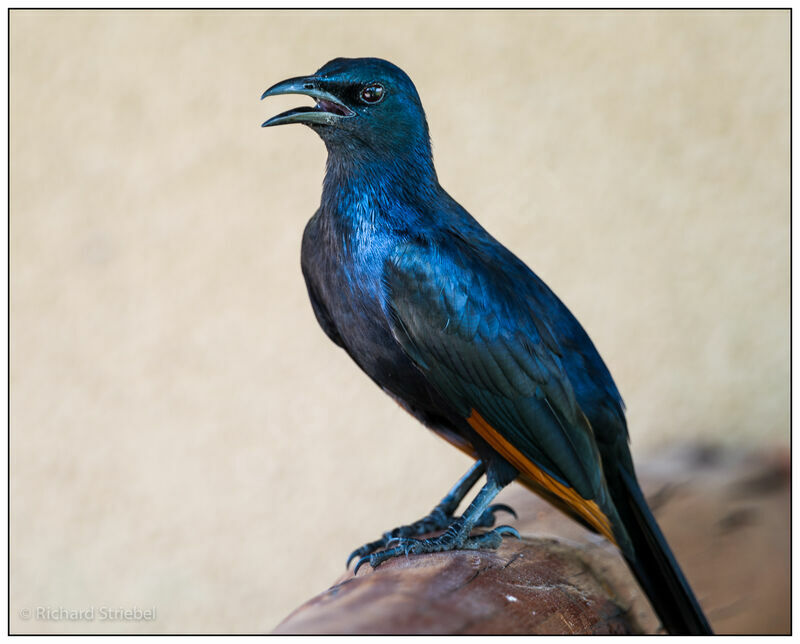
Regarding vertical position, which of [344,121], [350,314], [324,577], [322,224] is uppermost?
[344,121]

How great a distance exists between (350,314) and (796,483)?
4.29 feet

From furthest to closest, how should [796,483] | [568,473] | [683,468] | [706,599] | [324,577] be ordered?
[324,577]
[683,468]
[796,483]
[706,599]
[568,473]

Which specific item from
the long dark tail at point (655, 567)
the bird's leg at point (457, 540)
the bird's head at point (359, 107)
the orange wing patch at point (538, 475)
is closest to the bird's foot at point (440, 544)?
the bird's leg at point (457, 540)

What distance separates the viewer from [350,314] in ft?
5.07

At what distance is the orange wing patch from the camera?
→ 5.07ft

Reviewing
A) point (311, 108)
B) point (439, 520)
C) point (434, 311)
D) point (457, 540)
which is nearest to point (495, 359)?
point (434, 311)

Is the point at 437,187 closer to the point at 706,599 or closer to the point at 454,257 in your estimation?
the point at 454,257

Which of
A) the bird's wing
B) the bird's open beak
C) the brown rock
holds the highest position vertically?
the bird's open beak

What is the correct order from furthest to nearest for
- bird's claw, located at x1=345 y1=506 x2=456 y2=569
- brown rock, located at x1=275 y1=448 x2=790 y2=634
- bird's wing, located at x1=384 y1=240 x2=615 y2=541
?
bird's claw, located at x1=345 y1=506 x2=456 y2=569 → bird's wing, located at x1=384 y1=240 x2=615 y2=541 → brown rock, located at x1=275 y1=448 x2=790 y2=634

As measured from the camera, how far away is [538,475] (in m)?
1.57

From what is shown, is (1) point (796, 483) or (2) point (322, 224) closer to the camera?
(2) point (322, 224)

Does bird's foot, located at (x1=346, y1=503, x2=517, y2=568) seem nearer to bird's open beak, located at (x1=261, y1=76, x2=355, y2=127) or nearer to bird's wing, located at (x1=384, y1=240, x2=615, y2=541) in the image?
bird's wing, located at (x1=384, y1=240, x2=615, y2=541)

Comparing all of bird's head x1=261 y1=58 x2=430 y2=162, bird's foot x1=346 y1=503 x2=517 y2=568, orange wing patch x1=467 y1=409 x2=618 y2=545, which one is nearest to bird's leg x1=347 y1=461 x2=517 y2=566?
bird's foot x1=346 y1=503 x2=517 y2=568

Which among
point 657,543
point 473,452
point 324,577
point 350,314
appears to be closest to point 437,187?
point 350,314
